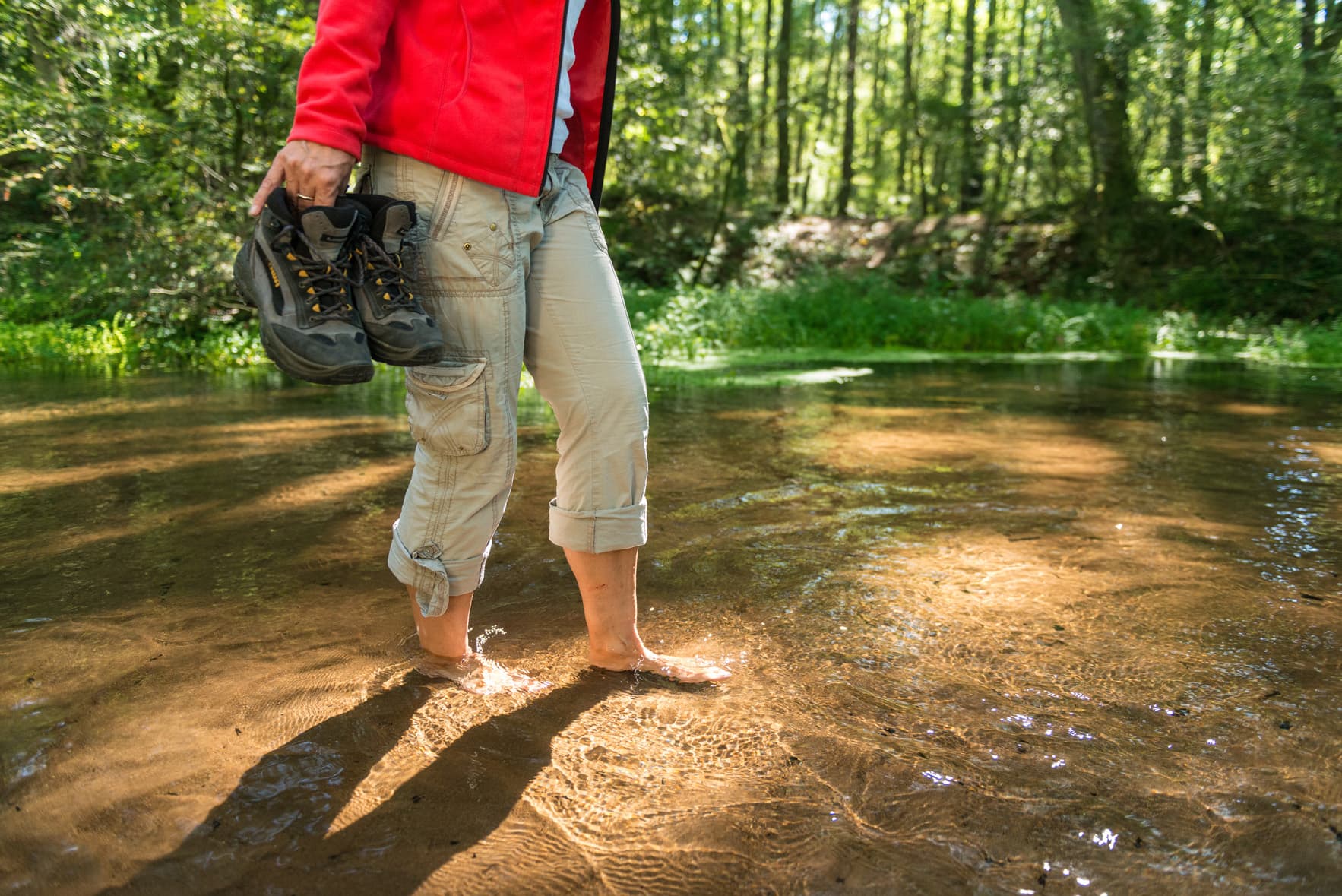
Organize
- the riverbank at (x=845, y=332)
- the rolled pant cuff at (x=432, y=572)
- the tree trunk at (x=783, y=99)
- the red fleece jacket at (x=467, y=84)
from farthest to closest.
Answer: the tree trunk at (x=783, y=99) → the riverbank at (x=845, y=332) → the rolled pant cuff at (x=432, y=572) → the red fleece jacket at (x=467, y=84)

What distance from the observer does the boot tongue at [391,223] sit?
68.9 inches

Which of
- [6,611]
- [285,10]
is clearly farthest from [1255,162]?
[6,611]

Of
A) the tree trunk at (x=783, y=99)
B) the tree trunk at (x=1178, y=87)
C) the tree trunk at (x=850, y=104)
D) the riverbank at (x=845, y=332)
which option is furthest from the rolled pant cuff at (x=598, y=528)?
the tree trunk at (x=850, y=104)

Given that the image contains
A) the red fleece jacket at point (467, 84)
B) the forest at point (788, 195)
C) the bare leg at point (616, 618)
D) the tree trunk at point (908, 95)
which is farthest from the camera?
the tree trunk at point (908, 95)

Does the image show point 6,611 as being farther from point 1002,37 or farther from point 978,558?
point 1002,37

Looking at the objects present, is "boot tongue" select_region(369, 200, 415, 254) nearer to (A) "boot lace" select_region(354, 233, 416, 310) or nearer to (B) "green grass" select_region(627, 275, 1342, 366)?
(A) "boot lace" select_region(354, 233, 416, 310)

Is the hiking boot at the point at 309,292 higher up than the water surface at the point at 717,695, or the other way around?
the hiking boot at the point at 309,292

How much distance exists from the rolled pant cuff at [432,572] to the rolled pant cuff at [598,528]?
17 cm

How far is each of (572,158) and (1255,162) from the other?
13218mm

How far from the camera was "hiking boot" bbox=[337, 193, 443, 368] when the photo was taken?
1750 millimetres

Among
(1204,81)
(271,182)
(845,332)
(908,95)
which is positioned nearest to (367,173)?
(271,182)

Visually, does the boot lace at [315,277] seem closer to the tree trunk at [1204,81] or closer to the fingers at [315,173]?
the fingers at [315,173]

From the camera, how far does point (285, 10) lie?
10.3 metres

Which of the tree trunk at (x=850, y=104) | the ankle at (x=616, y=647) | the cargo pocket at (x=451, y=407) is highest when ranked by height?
the tree trunk at (x=850, y=104)
